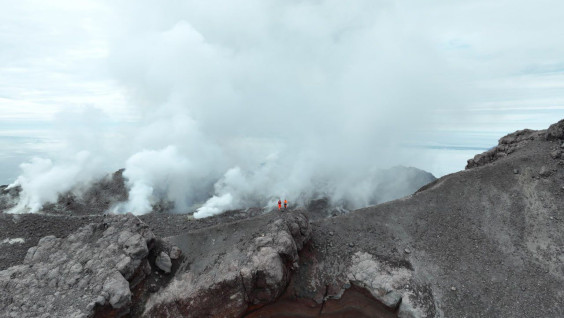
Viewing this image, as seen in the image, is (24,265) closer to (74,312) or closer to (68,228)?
(68,228)

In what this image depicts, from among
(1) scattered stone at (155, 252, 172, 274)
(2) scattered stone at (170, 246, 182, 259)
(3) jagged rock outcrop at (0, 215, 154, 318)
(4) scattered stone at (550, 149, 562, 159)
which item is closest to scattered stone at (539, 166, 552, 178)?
(4) scattered stone at (550, 149, 562, 159)

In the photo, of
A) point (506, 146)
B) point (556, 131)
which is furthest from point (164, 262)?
point (556, 131)

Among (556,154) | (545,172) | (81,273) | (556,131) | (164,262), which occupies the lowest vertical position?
(164,262)

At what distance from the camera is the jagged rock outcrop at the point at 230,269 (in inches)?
760

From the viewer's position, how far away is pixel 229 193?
189 ft

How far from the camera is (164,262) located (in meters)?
21.2

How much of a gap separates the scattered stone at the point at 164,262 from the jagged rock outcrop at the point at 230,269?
77 cm

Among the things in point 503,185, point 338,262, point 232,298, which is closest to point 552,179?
point 503,185

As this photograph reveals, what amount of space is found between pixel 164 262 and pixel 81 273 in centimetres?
481

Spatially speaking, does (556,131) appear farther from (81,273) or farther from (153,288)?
(81,273)

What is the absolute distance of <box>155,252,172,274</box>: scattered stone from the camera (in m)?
21.0

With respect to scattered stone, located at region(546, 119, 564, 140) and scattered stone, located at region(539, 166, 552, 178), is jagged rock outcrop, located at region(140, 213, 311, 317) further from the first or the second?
scattered stone, located at region(546, 119, 564, 140)

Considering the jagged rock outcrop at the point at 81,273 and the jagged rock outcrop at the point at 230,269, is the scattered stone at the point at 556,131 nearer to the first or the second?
the jagged rock outcrop at the point at 230,269

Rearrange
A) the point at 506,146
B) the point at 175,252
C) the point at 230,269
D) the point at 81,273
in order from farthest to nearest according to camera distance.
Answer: the point at 506,146
the point at 175,252
the point at 230,269
the point at 81,273
